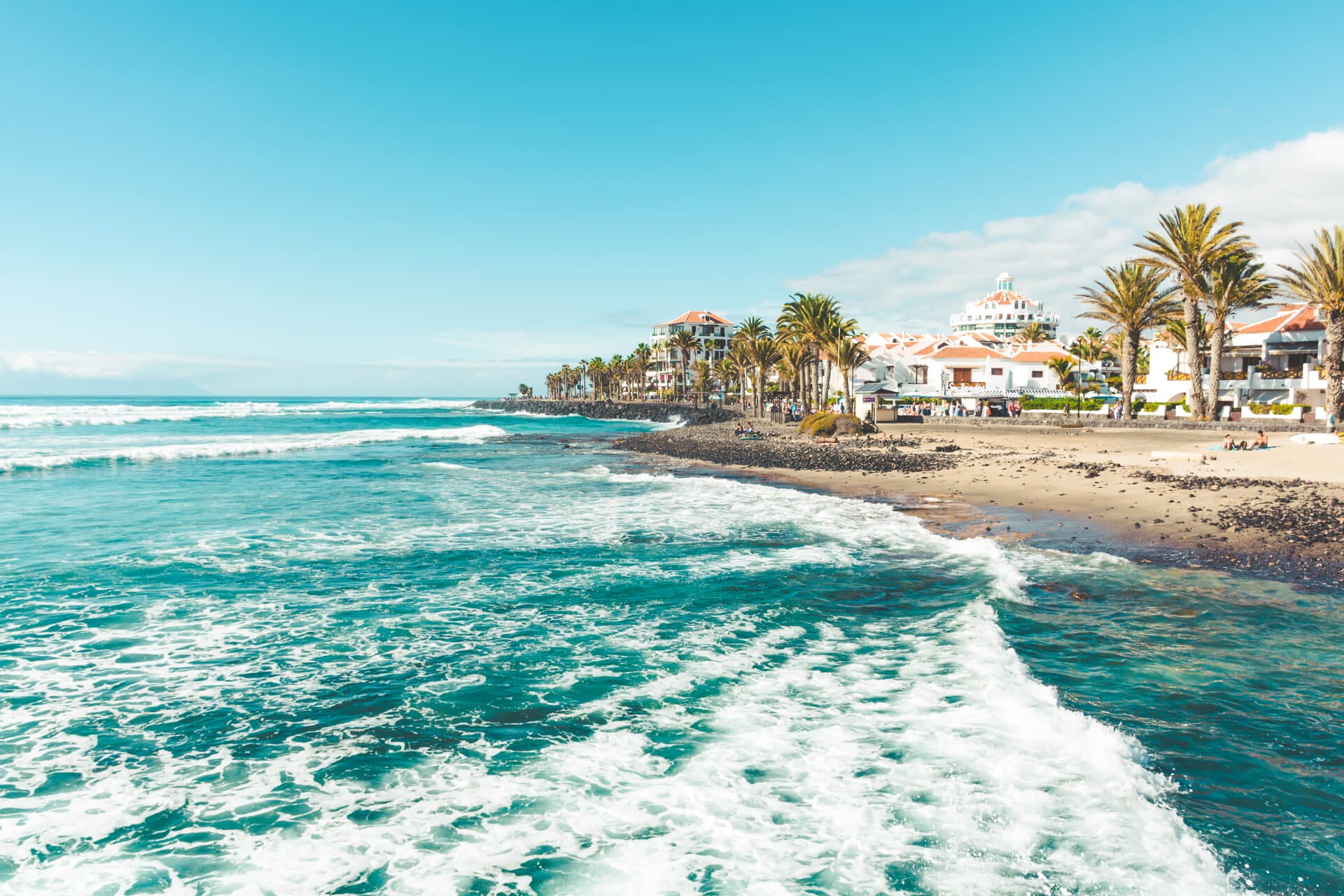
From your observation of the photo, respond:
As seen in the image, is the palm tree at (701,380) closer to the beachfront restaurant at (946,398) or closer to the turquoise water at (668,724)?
the beachfront restaurant at (946,398)

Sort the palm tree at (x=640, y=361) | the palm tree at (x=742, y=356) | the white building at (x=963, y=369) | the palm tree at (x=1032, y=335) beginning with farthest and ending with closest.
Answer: the palm tree at (x=640, y=361), the palm tree at (x=1032, y=335), the palm tree at (x=742, y=356), the white building at (x=963, y=369)

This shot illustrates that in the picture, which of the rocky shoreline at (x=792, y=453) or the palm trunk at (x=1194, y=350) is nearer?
the rocky shoreline at (x=792, y=453)

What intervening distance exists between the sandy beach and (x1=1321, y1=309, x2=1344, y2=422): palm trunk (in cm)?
603

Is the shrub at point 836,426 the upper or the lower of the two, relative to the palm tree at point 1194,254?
lower

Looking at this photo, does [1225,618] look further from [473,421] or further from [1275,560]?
[473,421]

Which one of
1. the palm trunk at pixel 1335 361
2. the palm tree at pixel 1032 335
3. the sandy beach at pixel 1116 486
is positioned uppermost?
the palm tree at pixel 1032 335

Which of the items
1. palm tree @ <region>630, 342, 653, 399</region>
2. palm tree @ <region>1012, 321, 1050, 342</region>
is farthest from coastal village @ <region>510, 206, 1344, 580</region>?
palm tree @ <region>630, 342, 653, 399</region>

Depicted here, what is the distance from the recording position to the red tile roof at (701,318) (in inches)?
6373

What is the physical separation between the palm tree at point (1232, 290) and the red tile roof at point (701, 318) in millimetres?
121149

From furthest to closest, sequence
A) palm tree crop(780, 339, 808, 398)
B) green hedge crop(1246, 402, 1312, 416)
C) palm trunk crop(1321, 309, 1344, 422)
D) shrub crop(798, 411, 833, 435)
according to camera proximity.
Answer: palm tree crop(780, 339, 808, 398) → shrub crop(798, 411, 833, 435) → green hedge crop(1246, 402, 1312, 416) → palm trunk crop(1321, 309, 1344, 422)

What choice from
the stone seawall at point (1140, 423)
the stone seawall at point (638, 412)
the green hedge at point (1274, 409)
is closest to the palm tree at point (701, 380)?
the stone seawall at point (638, 412)

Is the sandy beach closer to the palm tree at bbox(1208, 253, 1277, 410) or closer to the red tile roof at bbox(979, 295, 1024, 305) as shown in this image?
the palm tree at bbox(1208, 253, 1277, 410)

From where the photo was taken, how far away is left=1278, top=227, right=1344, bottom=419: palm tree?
123 feet

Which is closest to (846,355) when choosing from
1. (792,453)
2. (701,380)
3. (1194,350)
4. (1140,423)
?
(1140,423)
